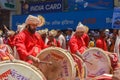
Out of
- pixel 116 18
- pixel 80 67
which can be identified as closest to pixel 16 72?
pixel 80 67

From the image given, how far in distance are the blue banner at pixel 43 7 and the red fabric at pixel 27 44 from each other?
20082 millimetres

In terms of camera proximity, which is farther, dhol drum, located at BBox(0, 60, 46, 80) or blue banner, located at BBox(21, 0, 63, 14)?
blue banner, located at BBox(21, 0, 63, 14)

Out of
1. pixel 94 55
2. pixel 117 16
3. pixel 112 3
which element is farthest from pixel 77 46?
pixel 112 3

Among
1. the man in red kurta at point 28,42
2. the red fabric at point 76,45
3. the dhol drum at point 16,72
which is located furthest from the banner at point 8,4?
the dhol drum at point 16,72

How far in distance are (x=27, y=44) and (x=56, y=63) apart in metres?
0.61

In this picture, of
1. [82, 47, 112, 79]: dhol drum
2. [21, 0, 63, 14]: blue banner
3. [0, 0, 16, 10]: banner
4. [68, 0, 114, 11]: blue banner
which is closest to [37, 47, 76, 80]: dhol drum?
[82, 47, 112, 79]: dhol drum

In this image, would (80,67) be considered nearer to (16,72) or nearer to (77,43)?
(77,43)

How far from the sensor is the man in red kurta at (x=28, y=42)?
7352mm

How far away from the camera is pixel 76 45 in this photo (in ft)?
34.5

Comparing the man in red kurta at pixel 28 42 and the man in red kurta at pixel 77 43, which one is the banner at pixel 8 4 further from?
the man in red kurta at pixel 28 42

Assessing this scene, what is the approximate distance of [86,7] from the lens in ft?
83.9

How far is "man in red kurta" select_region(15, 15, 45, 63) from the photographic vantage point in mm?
7352

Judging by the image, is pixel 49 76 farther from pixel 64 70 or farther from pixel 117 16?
pixel 117 16

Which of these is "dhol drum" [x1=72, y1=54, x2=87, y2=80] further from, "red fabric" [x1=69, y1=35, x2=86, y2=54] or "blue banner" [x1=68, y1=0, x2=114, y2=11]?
"blue banner" [x1=68, y1=0, x2=114, y2=11]
